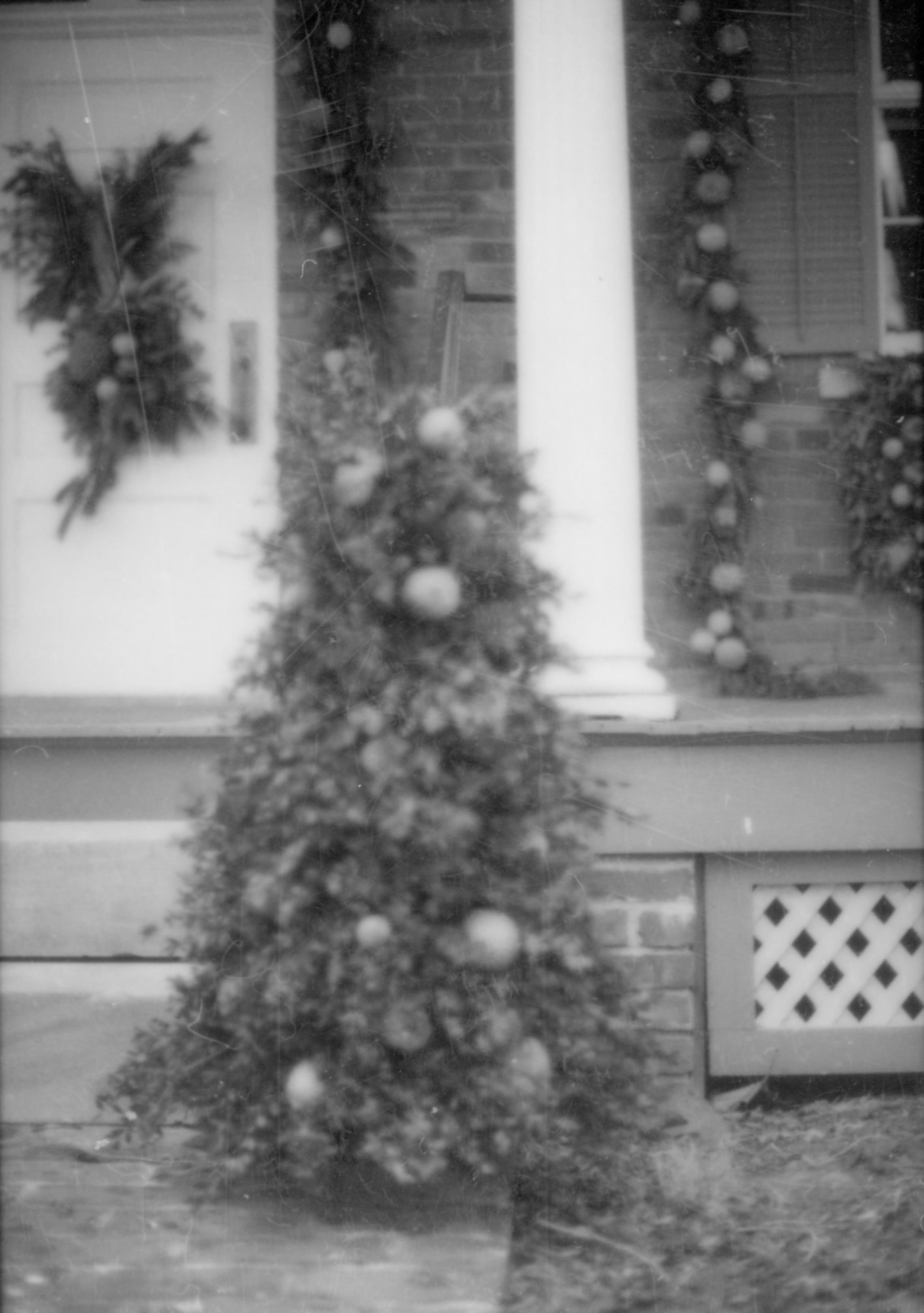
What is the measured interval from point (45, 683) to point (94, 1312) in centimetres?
170

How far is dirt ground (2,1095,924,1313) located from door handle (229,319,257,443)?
1801 mm

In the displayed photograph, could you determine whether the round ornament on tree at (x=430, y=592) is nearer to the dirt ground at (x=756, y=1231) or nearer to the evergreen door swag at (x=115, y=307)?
the dirt ground at (x=756, y=1231)

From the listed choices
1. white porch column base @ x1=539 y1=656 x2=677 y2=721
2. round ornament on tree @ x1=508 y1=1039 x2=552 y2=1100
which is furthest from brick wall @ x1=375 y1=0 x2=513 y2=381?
round ornament on tree @ x1=508 y1=1039 x2=552 y2=1100

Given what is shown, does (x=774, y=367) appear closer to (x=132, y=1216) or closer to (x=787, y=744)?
(x=787, y=744)

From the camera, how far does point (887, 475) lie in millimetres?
3133

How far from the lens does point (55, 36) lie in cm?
302

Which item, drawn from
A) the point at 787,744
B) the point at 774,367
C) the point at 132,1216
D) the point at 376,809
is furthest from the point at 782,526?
the point at 132,1216

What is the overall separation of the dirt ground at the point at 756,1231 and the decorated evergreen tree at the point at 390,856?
0.63 ft

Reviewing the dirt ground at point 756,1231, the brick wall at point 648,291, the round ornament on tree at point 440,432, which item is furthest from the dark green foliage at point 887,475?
the round ornament on tree at point 440,432

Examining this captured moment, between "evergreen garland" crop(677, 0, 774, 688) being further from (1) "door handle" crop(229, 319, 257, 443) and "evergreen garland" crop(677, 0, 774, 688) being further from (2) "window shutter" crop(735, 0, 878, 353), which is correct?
(1) "door handle" crop(229, 319, 257, 443)

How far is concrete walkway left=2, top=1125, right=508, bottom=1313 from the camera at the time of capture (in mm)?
1519

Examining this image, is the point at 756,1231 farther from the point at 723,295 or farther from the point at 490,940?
the point at 723,295

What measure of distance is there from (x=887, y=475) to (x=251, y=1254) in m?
2.63

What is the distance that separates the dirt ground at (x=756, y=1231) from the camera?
166cm
